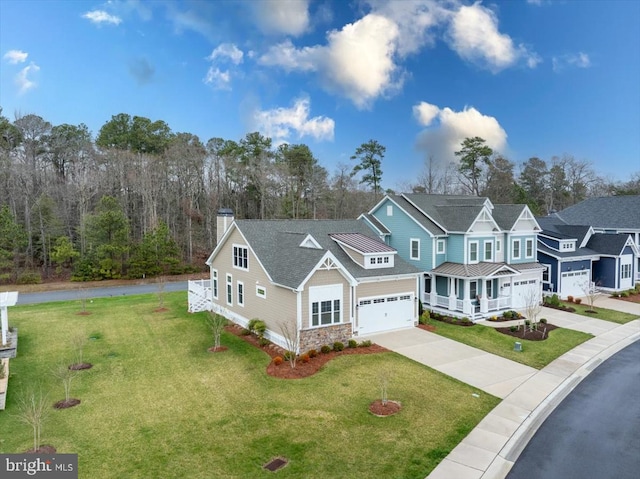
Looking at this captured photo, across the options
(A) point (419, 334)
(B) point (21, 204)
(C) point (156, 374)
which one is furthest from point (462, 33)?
(B) point (21, 204)

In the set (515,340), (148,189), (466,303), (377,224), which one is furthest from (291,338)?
(148,189)

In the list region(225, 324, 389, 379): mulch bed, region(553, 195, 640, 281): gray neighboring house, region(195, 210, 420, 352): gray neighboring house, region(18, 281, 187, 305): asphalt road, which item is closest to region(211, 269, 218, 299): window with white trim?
region(195, 210, 420, 352): gray neighboring house

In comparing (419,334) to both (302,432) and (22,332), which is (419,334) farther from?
(22,332)

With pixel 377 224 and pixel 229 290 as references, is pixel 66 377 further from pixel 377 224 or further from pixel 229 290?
pixel 377 224

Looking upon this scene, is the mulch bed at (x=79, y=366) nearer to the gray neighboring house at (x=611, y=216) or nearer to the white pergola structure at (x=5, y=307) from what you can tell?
the white pergola structure at (x=5, y=307)

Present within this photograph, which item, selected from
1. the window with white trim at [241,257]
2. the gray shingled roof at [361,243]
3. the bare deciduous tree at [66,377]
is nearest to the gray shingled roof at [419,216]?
the gray shingled roof at [361,243]

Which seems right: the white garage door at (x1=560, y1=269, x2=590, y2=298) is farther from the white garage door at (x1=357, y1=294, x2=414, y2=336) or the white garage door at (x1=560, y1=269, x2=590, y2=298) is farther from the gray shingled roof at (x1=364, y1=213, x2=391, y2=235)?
the white garage door at (x1=357, y1=294, x2=414, y2=336)
